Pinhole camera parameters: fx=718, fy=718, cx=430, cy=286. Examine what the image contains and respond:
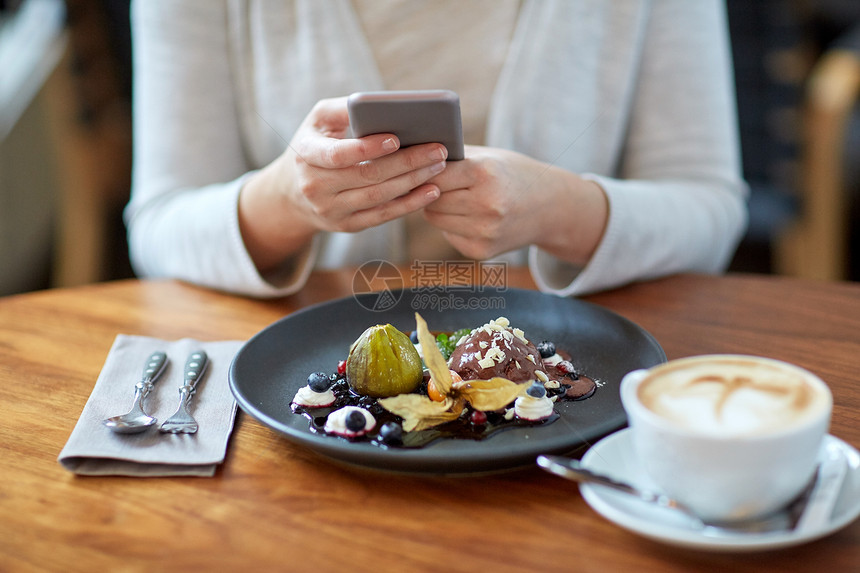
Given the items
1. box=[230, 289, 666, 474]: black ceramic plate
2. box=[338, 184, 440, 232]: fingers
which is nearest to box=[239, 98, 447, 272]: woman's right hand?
box=[338, 184, 440, 232]: fingers

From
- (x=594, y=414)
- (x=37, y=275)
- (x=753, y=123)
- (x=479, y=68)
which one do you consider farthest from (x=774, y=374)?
(x=37, y=275)

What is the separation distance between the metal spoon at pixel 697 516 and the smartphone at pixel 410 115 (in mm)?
401

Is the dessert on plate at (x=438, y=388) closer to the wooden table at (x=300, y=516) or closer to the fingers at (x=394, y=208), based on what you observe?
the wooden table at (x=300, y=516)

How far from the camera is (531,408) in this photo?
658 mm

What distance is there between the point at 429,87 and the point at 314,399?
31.4 inches

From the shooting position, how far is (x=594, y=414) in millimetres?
676

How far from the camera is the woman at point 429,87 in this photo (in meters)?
1.20

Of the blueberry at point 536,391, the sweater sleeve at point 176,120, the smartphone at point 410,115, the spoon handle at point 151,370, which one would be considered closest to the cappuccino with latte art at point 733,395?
the blueberry at point 536,391

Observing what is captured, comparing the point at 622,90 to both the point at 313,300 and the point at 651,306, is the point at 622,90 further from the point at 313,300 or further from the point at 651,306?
the point at 313,300

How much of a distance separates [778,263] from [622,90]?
3.79 ft

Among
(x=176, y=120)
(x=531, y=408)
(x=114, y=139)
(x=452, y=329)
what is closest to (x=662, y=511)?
(x=531, y=408)

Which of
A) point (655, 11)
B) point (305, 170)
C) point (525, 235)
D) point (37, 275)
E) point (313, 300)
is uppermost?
point (655, 11)

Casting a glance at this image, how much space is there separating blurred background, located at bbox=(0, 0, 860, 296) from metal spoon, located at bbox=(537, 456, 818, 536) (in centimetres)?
177

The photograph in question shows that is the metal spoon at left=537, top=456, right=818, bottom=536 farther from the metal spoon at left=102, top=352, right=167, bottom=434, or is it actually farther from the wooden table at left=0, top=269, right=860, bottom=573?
the metal spoon at left=102, top=352, right=167, bottom=434
